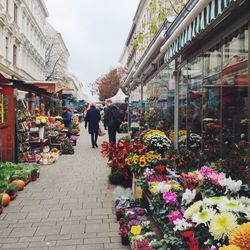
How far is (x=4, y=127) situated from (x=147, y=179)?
566cm

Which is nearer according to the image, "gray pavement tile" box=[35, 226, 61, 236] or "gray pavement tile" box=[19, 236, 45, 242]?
"gray pavement tile" box=[19, 236, 45, 242]

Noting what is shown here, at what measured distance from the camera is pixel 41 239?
15.6ft

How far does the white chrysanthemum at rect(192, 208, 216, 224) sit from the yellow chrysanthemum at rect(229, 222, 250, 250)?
1.07 feet

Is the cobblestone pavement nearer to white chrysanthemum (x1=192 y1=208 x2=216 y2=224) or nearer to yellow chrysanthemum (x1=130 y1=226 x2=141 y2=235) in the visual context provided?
yellow chrysanthemum (x1=130 y1=226 x2=141 y2=235)

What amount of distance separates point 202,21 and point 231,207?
6.93 feet

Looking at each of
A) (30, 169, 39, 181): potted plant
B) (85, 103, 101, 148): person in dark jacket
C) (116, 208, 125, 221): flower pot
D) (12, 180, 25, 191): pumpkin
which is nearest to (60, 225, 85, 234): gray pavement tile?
(116, 208, 125, 221): flower pot

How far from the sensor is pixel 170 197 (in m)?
3.99

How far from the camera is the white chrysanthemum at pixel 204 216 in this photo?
277 cm

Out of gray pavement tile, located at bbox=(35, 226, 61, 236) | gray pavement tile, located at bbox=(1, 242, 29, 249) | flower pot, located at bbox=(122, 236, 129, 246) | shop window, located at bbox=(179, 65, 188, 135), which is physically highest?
shop window, located at bbox=(179, 65, 188, 135)

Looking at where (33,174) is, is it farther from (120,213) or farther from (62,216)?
(120,213)

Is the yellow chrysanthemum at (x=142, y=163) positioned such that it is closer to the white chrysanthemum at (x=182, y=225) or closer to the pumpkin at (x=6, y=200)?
the pumpkin at (x=6, y=200)

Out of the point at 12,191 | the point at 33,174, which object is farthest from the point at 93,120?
the point at 12,191

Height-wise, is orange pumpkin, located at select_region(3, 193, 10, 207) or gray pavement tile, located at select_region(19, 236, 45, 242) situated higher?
orange pumpkin, located at select_region(3, 193, 10, 207)

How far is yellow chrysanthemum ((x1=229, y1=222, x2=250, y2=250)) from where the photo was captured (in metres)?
2.33
